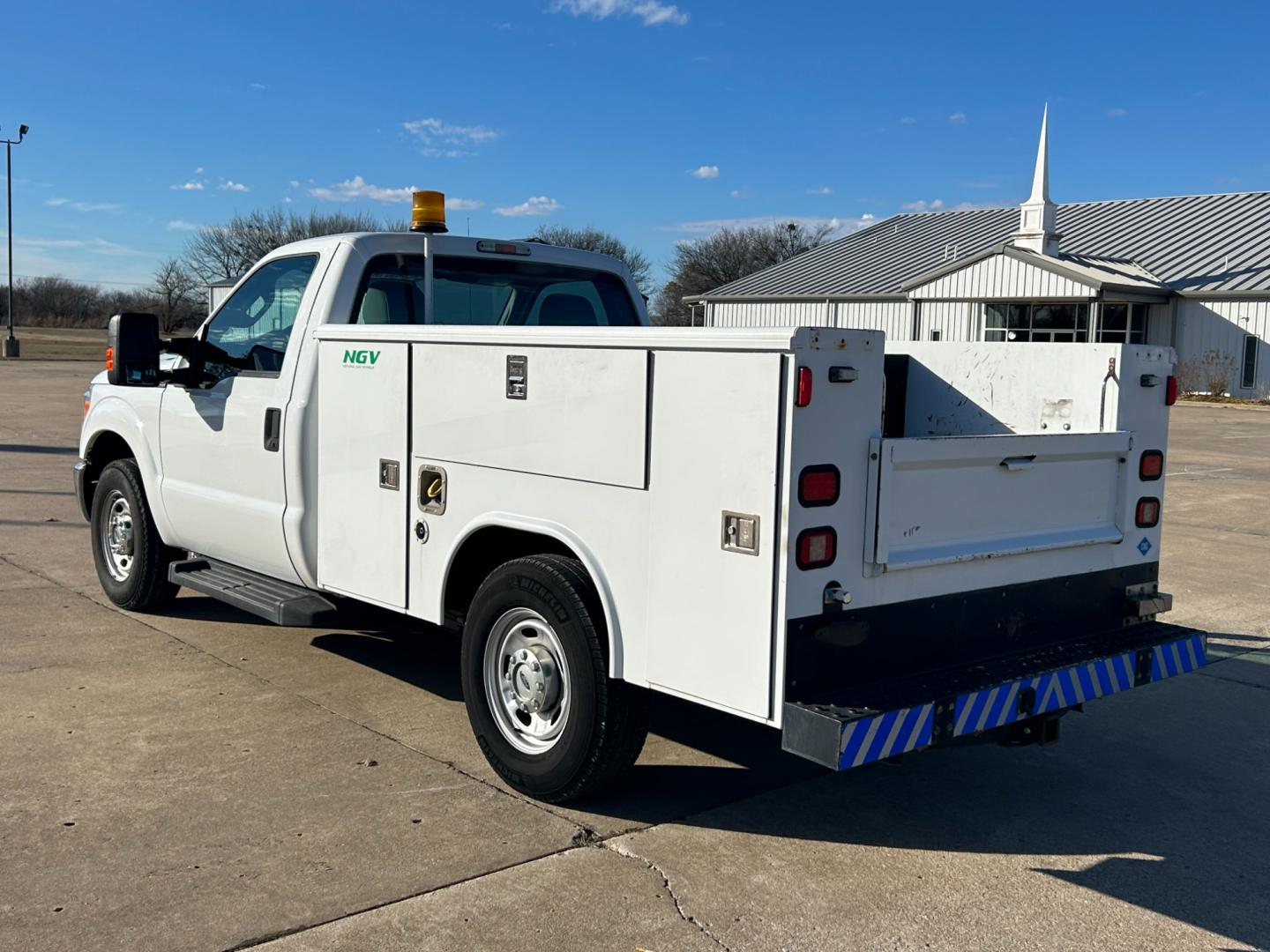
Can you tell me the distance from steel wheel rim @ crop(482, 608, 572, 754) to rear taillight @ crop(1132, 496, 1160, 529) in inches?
95.0

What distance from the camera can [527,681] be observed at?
15.6 ft

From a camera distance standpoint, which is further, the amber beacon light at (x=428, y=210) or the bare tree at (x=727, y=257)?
the bare tree at (x=727, y=257)

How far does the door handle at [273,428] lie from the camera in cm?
595

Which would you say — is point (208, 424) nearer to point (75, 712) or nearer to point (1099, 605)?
point (75, 712)

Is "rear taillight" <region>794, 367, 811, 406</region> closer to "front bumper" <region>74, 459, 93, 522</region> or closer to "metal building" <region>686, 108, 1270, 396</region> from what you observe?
"front bumper" <region>74, 459, 93, 522</region>

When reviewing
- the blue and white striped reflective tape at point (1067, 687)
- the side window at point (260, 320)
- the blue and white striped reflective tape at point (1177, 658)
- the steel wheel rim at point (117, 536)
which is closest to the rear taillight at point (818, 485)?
the blue and white striped reflective tape at point (1067, 687)

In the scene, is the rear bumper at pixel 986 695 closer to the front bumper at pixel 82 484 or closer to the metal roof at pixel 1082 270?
the front bumper at pixel 82 484

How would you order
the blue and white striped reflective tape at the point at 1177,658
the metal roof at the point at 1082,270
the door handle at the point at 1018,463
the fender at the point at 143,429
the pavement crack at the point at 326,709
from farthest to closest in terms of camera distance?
the metal roof at the point at 1082,270, the fender at the point at 143,429, the blue and white striped reflective tape at the point at 1177,658, the pavement crack at the point at 326,709, the door handle at the point at 1018,463

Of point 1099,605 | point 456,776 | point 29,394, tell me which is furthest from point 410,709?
point 29,394

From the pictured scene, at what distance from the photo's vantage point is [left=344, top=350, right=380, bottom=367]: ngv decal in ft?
17.7

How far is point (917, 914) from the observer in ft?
12.9

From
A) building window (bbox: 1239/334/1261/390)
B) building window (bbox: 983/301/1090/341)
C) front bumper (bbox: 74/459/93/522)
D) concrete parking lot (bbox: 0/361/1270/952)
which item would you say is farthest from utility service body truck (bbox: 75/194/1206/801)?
building window (bbox: 1239/334/1261/390)

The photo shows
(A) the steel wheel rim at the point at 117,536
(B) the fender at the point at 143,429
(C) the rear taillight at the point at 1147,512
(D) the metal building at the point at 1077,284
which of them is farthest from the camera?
(D) the metal building at the point at 1077,284

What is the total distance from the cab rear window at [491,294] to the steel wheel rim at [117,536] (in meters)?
2.56
